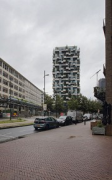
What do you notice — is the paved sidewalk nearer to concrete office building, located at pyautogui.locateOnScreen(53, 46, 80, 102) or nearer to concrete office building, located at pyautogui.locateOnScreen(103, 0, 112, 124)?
concrete office building, located at pyautogui.locateOnScreen(103, 0, 112, 124)

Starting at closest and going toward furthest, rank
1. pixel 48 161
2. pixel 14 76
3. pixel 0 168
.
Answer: pixel 0 168
pixel 48 161
pixel 14 76

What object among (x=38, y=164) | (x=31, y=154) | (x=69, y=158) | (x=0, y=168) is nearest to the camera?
(x=0, y=168)

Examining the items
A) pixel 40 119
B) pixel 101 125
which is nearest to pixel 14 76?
pixel 40 119

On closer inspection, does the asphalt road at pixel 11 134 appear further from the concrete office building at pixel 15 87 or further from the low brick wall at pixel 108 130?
the concrete office building at pixel 15 87

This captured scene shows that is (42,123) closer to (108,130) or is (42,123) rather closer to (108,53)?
(108,130)

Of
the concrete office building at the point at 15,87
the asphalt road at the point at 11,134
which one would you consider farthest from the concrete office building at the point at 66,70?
the asphalt road at the point at 11,134

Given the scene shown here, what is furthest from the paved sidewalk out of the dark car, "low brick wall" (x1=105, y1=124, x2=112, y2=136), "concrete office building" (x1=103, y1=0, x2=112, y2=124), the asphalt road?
"concrete office building" (x1=103, y1=0, x2=112, y2=124)

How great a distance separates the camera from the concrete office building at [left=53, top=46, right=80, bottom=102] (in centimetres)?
13312

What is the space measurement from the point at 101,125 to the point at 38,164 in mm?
10554

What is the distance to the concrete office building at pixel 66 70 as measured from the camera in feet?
437

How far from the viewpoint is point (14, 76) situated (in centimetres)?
9819

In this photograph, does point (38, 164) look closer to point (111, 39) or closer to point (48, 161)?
point (48, 161)

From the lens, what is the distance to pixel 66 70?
13500cm

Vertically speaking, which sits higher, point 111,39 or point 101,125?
point 111,39
